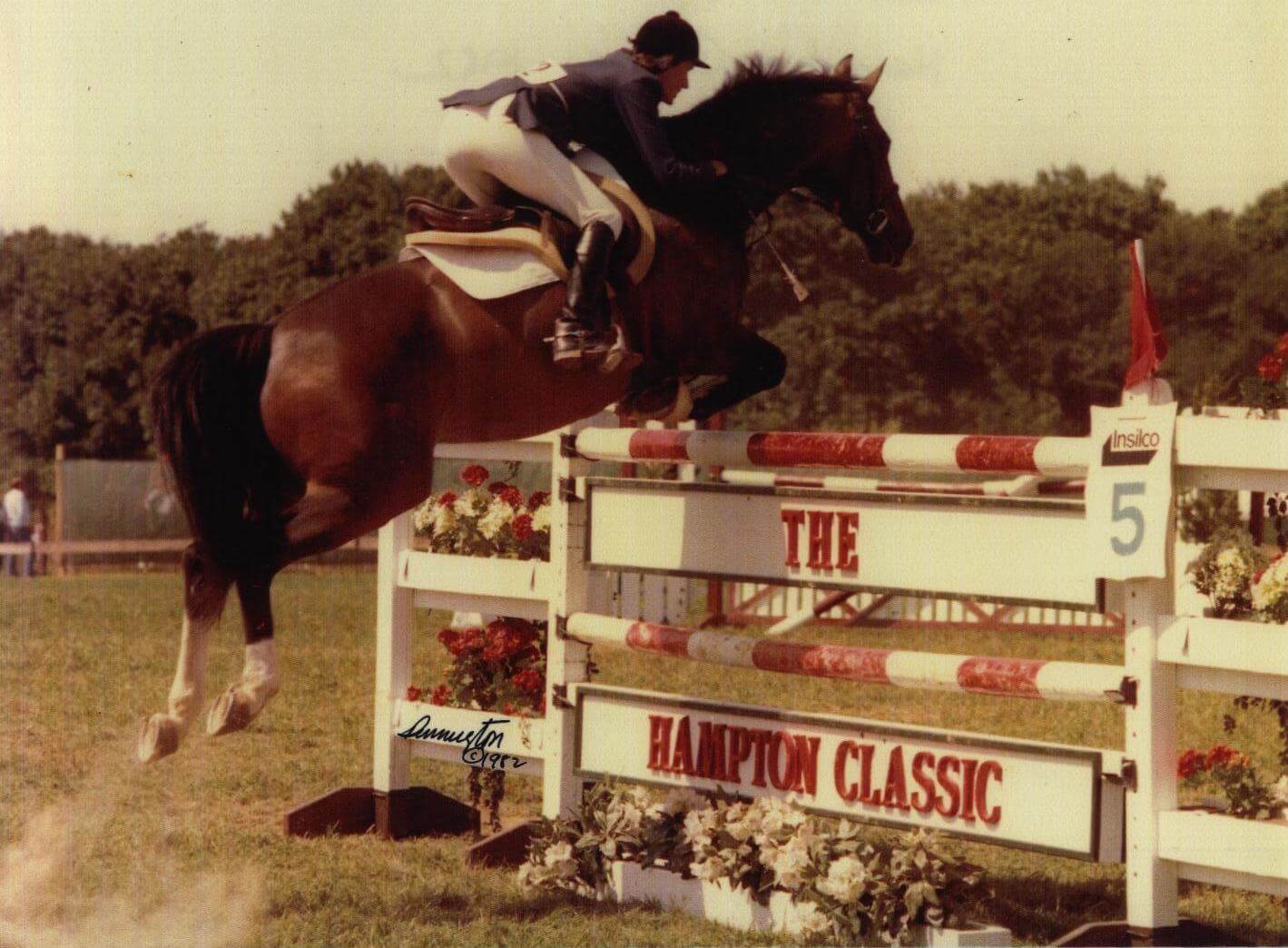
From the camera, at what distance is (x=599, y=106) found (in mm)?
5508

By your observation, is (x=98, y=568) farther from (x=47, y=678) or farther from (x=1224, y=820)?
(x=1224, y=820)

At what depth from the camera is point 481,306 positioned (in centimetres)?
536

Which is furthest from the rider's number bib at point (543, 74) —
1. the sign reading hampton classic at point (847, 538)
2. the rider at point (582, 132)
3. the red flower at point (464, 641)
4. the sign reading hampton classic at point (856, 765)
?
the red flower at point (464, 641)

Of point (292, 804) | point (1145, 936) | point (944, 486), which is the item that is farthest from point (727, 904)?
point (944, 486)

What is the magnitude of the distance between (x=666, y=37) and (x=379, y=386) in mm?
1426

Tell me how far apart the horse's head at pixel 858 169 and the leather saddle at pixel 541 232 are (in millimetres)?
756

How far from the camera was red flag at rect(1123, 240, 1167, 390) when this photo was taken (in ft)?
14.2

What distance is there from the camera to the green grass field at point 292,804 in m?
5.39

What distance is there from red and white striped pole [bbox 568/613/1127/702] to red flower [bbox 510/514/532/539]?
86 cm

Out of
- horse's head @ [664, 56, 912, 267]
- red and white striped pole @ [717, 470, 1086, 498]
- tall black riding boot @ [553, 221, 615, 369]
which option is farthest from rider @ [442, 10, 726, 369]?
red and white striped pole @ [717, 470, 1086, 498]

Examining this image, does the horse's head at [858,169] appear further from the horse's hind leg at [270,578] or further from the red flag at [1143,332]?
the horse's hind leg at [270,578]

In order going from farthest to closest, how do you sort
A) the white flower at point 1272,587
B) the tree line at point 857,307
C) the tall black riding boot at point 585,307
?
the tree line at point 857,307 < the tall black riding boot at point 585,307 < the white flower at point 1272,587

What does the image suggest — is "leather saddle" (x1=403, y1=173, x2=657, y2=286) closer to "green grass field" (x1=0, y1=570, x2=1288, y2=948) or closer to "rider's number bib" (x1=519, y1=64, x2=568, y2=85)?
"rider's number bib" (x1=519, y1=64, x2=568, y2=85)
